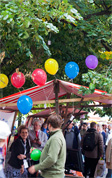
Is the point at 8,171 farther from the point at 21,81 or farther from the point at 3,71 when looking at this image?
the point at 3,71

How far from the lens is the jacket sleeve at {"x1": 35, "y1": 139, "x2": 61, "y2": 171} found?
11.5ft

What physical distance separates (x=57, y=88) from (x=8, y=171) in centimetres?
236

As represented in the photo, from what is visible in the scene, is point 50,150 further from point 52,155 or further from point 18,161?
point 18,161

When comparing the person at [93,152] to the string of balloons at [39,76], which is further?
the person at [93,152]

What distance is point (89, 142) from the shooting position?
7.68 metres

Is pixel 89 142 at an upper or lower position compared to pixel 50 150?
lower

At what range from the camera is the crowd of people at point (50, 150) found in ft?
11.9

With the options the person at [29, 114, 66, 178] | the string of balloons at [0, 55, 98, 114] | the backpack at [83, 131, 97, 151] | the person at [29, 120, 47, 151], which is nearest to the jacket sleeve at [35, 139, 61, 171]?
the person at [29, 114, 66, 178]

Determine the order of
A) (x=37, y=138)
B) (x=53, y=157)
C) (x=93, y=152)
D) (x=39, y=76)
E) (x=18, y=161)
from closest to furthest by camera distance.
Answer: (x=53, y=157), (x=18, y=161), (x=39, y=76), (x=37, y=138), (x=93, y=152)

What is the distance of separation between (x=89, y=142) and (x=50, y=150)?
14.2 feet

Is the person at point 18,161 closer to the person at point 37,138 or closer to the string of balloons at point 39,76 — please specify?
the string of balloons at point 39,76

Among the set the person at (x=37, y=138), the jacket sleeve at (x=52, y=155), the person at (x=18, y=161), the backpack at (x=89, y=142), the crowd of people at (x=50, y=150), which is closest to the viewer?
the jacket sleeve at (x=52, y=155)

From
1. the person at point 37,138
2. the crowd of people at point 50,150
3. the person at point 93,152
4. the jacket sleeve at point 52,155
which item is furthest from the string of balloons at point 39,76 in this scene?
the person at point 93,152

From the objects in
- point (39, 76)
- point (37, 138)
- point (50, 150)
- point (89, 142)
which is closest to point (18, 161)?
point (37, 138)
